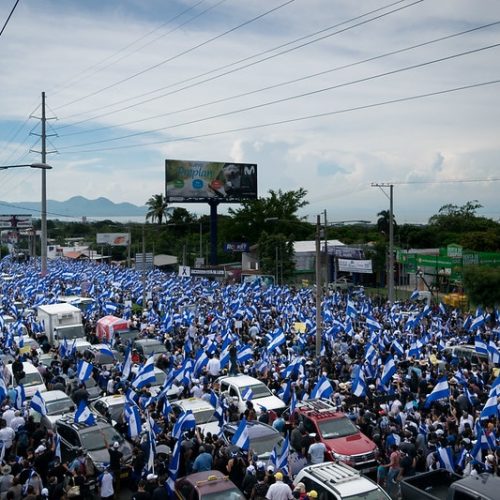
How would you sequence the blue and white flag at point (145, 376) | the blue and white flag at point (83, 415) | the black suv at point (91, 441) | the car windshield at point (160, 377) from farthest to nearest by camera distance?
1. the car windshield at point (160, 377)
2. the blue and white flag at point (145, 376)
3. the blue and white flag at point (83, 415)
4. the black suv at point (91, 441)

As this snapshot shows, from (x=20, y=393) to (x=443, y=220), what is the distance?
8345cm

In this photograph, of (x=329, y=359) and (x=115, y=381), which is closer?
(x=115, y=381)

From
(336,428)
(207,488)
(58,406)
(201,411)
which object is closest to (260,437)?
(336,428)


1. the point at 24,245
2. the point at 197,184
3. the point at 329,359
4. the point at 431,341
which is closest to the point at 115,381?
the point at 329,359

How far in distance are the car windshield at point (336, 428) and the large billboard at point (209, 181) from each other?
170 ft

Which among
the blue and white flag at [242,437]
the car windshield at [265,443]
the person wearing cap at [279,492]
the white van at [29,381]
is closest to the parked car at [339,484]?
the person wearing cap at [279,492]

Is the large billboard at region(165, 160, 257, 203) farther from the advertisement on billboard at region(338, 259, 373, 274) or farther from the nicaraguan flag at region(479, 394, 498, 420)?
the nicaraguan flag at region(479, 394, 498, 420)

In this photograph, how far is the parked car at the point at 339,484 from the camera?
9625 millimetres

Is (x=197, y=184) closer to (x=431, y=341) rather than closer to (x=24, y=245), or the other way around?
(x=431, y=341)

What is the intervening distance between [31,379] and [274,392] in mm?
7326

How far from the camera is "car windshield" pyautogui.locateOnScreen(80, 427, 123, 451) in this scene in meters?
13.4

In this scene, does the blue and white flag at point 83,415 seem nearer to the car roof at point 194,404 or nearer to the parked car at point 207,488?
the car roof at point 194,404

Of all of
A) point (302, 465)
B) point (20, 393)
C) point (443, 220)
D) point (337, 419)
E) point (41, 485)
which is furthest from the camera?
point (443, 220)

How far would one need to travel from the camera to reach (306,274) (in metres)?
67.1
